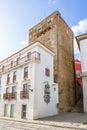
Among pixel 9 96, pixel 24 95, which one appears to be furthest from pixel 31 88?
pixel 9 96

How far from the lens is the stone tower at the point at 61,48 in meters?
24.4

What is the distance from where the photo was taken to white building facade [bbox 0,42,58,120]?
18109mm

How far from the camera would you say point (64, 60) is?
1064 inches

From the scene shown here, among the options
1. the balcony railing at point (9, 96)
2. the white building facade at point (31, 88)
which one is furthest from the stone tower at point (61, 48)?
the balcony railing at point (9, 96)

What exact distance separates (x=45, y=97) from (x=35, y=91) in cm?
212

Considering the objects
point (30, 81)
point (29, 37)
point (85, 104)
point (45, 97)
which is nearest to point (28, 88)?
point (30, 81)

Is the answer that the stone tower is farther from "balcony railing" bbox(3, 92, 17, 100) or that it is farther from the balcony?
"balcony railing" bbox(3, 92, 17, 100)

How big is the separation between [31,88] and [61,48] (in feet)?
36.6

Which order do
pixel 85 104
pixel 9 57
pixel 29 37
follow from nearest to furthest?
pixel 85 104 → pixel 9 57 → pixel 29 37

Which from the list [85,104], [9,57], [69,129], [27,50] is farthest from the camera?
[9,57]

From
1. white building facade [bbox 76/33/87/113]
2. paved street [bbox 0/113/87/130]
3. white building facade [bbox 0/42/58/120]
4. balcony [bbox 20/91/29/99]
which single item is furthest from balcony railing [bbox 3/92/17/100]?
white building facade [bbox 76/33/87/113]

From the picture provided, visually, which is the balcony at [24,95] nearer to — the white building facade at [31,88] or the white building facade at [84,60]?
the white building facade at [31,88]

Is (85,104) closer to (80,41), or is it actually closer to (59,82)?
(59,82)

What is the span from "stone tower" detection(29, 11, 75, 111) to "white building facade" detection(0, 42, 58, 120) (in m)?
2.41
